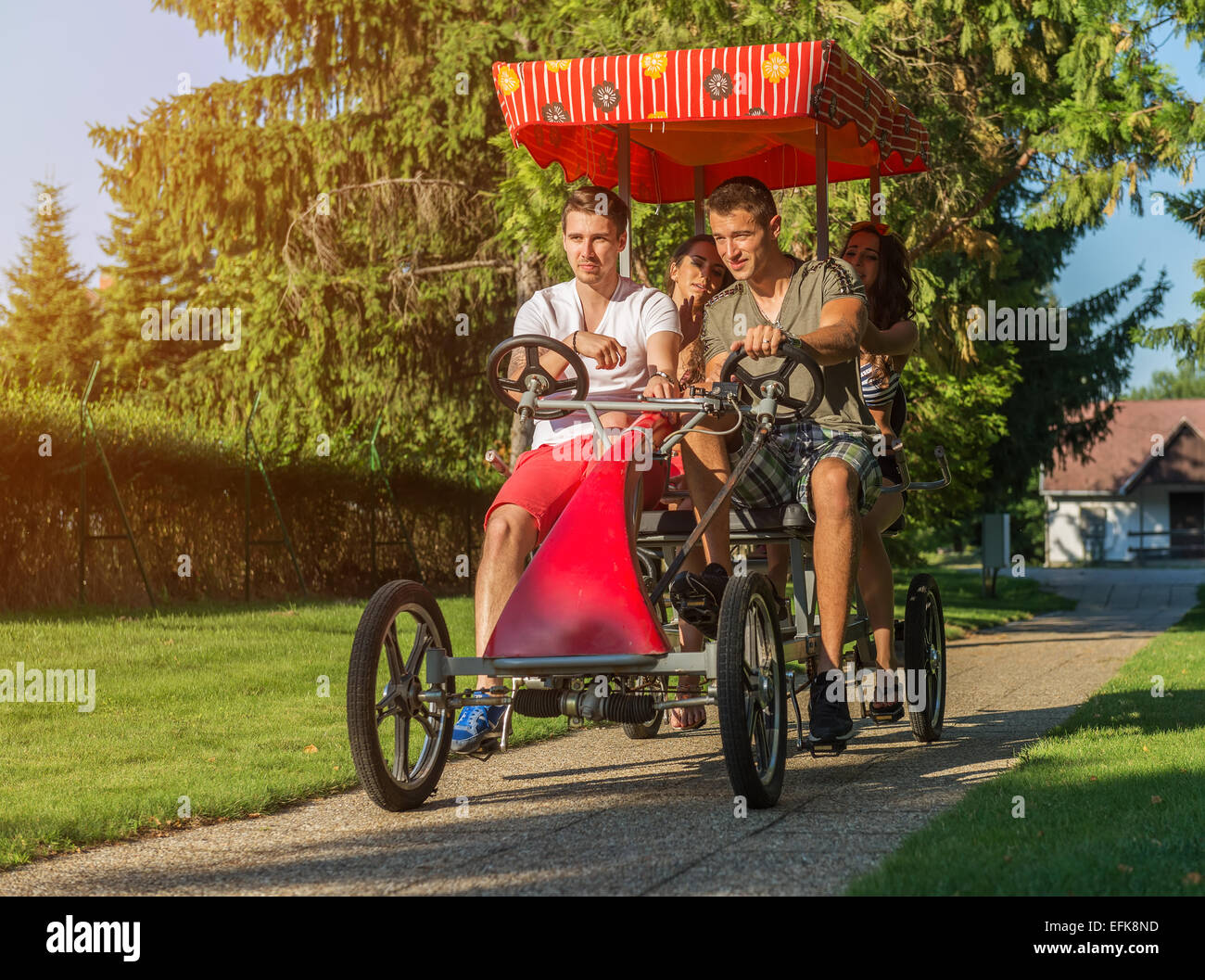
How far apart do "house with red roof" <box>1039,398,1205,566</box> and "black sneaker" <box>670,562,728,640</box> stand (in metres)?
57.2

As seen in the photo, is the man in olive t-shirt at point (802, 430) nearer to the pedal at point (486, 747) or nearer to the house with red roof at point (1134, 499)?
the pedal at point (486, 747)

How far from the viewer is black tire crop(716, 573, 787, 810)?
4.56 meters

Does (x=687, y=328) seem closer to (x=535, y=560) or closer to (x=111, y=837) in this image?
(x=535, y=560)

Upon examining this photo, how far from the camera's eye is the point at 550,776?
587cm

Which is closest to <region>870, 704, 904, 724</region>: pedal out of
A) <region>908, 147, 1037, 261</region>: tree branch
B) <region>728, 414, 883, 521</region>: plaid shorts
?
<region>728, 414, 883, 521</region>: plaid shorts

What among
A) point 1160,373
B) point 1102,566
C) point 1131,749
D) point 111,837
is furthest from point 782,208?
point 1160,373

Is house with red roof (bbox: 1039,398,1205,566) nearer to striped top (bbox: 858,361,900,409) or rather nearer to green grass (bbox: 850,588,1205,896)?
striped top (bbox: 858,361,900,409)

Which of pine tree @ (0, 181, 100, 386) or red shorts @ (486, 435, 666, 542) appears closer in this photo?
red shorts @ (486, 435, 666, 542)

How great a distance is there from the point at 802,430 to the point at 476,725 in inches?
77.5

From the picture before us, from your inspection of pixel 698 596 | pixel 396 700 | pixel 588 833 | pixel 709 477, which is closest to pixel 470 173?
pixel 709 477

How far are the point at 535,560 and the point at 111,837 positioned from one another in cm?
172

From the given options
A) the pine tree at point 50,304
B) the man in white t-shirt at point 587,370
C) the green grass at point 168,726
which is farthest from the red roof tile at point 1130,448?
the man in white t-shirt at point 587,370

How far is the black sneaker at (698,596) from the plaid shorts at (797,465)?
744 mm

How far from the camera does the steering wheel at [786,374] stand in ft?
17.4
